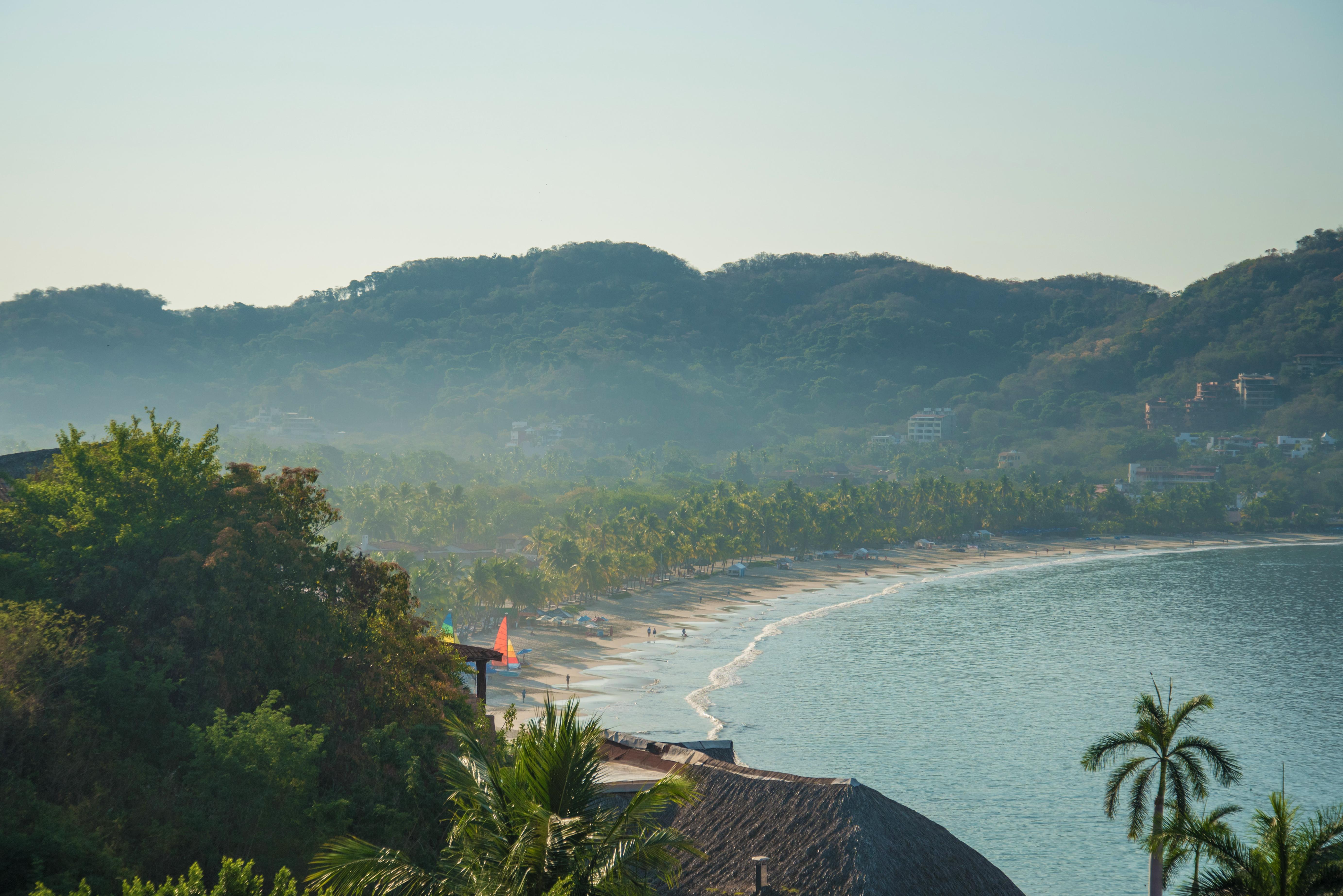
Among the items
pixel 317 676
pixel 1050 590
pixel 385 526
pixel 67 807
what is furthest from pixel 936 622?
pixel 67 807

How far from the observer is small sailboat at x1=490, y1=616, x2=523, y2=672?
49750 mm

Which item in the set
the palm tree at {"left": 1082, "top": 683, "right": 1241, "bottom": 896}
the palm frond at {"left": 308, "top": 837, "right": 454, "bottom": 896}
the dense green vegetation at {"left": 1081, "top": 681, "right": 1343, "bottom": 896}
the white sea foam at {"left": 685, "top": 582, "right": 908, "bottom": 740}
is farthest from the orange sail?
the palm frond at {"left": 308, "top": 837, "right": 454, "bottom": 896}

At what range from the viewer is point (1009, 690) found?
2322 inches

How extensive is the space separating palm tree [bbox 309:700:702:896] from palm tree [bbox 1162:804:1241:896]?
7.66 metres

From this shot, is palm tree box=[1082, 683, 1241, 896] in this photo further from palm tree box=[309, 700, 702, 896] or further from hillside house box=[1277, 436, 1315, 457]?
hillside house box=[1277, 436, 1315, 457]

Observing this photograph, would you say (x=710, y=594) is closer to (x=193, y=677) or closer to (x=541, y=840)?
(x=193, y=677)

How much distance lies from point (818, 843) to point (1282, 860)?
24.1ft

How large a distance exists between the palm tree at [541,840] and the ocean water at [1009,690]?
86.7ft

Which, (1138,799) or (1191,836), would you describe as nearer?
(1191,836)

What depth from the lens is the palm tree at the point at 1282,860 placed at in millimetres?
13023

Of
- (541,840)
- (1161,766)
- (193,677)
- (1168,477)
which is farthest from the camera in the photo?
(1168,477)

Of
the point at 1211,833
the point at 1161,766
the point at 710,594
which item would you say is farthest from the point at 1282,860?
the point at 710,594

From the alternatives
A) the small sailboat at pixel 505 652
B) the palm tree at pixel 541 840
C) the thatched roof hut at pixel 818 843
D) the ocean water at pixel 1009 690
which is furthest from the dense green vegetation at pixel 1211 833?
the small sailboat at pixel 505 652

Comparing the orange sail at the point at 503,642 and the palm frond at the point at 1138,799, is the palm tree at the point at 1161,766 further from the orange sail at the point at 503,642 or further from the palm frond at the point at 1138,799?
the orange sail at the point at 503,642
